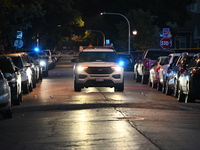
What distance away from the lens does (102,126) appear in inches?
519

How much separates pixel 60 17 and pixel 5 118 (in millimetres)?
64918

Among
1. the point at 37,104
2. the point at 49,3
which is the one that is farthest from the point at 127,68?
the point at 37,104

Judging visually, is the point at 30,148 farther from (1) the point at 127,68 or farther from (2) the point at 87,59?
(1) the point at 127,68

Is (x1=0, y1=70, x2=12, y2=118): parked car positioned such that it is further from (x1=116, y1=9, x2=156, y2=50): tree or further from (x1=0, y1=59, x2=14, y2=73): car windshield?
(x1=116, y1=9, x2=156, y2=50): tree

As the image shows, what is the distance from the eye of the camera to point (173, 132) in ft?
39.9

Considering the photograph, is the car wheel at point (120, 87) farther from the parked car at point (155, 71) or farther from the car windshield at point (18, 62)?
the car windshield at point (18, 62)

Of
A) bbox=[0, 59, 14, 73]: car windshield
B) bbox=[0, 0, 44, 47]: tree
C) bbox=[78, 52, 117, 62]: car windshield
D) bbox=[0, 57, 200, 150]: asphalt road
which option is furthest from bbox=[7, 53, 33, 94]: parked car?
bbox=[0, 0, 44, 47]: tree

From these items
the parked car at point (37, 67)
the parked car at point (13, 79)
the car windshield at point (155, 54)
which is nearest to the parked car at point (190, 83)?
the parked car at point (13, 79)

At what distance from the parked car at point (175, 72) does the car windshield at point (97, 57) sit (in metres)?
2.96

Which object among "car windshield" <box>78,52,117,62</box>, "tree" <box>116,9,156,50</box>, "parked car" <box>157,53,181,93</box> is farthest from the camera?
"tree" <box>116,9,156,50</box>

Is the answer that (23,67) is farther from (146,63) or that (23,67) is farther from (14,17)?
(14,17)

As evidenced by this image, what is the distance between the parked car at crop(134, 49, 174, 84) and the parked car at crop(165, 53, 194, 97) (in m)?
7.65

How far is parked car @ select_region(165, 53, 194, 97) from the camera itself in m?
22.1

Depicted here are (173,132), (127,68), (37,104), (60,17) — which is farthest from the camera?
(60,17)
